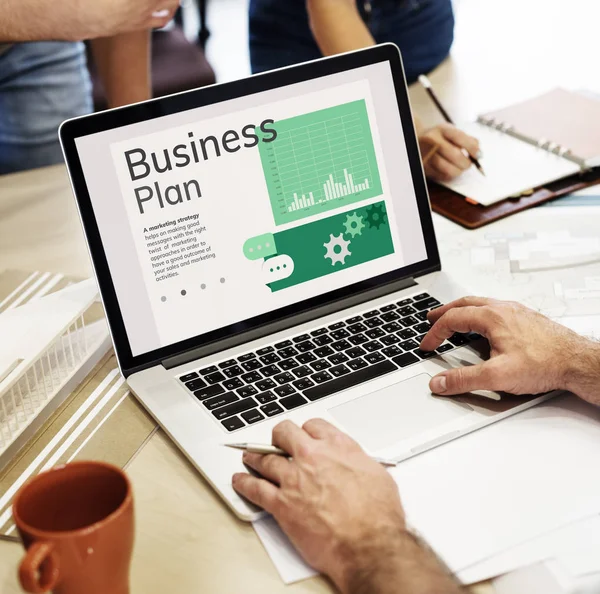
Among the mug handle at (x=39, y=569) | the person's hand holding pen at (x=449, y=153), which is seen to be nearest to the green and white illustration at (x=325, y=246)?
the person's hand holding pen at (x=449, y=153)

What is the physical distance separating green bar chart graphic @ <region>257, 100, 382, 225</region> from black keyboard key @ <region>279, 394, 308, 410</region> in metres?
0.23

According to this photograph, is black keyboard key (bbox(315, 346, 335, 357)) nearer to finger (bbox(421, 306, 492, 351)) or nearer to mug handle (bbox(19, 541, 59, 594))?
finger (bbox(421, 306, 492, 351))

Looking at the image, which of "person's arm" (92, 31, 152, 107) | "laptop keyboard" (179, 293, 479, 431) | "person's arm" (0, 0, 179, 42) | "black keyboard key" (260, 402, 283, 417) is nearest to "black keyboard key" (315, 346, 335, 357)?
"laptop keyboard" (179, 293, 479, 431)

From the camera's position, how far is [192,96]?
3.04 ft

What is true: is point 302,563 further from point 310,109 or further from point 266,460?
point 310,109

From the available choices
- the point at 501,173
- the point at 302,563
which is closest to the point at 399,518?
the point at 302,563

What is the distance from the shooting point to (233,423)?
32.8 inches

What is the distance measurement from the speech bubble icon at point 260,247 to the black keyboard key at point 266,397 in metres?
0.18

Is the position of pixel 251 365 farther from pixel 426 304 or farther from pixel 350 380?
pixel 426 304

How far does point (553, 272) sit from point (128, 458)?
0.64 m

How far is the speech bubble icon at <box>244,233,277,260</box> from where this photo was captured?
0.96 meters

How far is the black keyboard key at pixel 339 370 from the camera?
0.90 metres

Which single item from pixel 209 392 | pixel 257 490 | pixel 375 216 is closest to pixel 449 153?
pixel 375 216

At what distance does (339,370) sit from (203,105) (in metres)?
0.34
